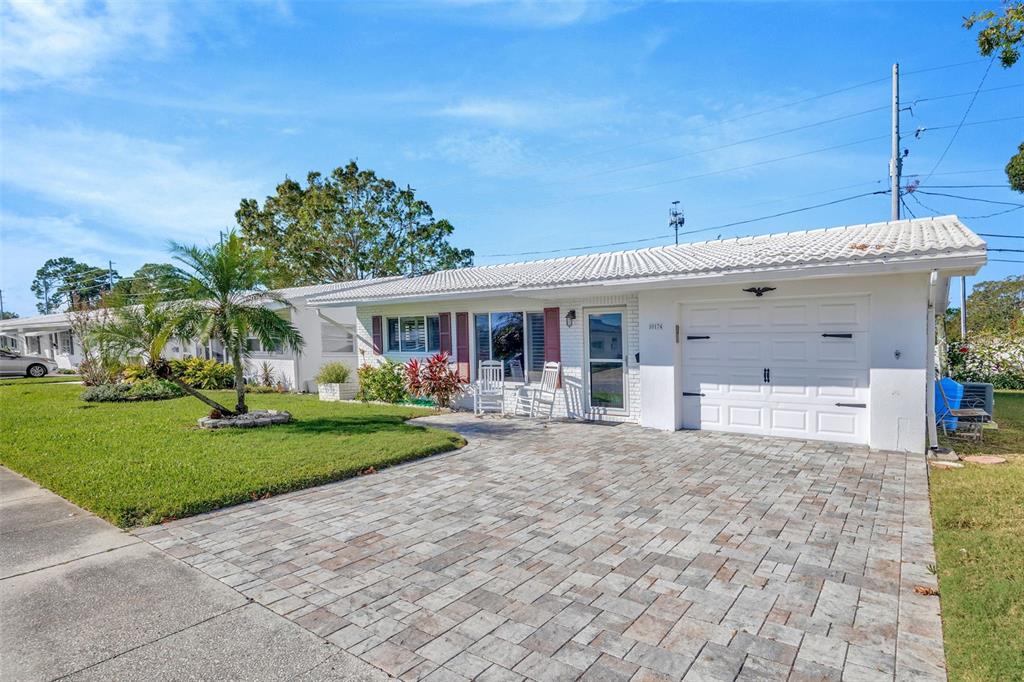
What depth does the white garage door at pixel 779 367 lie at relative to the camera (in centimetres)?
805

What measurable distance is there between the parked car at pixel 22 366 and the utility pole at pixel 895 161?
36878mm

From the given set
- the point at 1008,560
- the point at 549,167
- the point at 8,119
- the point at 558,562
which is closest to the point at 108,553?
the point at 558,562

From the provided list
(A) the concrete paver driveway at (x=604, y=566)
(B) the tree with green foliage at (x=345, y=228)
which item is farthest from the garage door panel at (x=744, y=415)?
(B) the tree with green foliage at (x=345, y=228)

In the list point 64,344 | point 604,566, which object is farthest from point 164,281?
point 64,344

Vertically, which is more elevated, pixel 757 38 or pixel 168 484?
pixel 757 38

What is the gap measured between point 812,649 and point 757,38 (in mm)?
12700

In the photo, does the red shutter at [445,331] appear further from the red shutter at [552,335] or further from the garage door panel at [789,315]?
the garage door panel at [789,315]

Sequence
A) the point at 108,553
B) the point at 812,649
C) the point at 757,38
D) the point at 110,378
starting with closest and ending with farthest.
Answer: the point at 812,649, the point at 108,553, the point at 757,38, the point at 110,378

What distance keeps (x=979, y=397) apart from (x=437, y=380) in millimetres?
10798

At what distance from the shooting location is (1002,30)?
7.23m

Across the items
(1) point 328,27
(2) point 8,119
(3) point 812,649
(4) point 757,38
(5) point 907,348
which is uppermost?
(4) point 757,38

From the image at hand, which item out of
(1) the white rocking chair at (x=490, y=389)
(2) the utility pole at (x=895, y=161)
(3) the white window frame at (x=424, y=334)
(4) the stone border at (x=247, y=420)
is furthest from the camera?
(2) the utility pole at (x=895, y=161)

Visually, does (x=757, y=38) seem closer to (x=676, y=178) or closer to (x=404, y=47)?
(x=404, y=47)

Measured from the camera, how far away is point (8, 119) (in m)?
8.38
